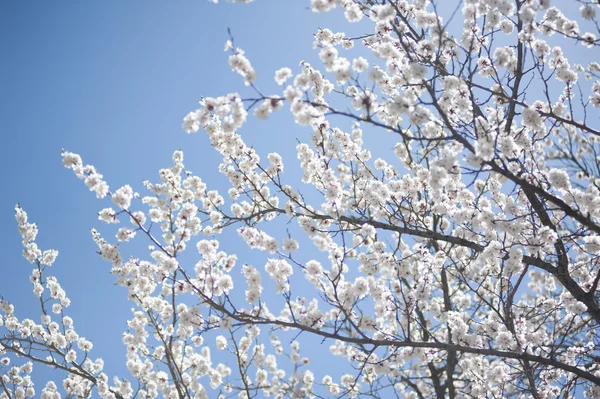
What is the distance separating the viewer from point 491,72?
5836mm

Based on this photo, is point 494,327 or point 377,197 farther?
point 377,197

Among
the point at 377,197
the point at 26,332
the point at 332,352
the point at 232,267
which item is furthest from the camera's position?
the point at 332,352

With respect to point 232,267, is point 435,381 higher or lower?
lower

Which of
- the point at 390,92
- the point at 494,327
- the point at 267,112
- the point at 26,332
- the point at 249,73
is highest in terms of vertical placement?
the point at 390,92

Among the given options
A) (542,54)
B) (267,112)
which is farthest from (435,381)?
(267,112)

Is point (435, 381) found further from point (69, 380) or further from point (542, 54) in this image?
point (69, 380)

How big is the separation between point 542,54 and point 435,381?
5067 millimetres

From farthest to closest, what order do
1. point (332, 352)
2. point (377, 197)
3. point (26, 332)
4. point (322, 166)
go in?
1. point (332, 352)
2. point (26, 332)
3. point (322, 166)
4. point (377, 197)

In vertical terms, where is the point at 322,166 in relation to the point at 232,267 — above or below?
above

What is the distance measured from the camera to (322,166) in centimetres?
590

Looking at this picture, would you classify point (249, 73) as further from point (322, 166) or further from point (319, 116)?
point (322, 166)

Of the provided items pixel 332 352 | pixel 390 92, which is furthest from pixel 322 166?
pixel 332 352

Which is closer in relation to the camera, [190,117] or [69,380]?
[190,117]

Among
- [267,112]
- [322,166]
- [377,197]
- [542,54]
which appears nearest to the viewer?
[267,112]
